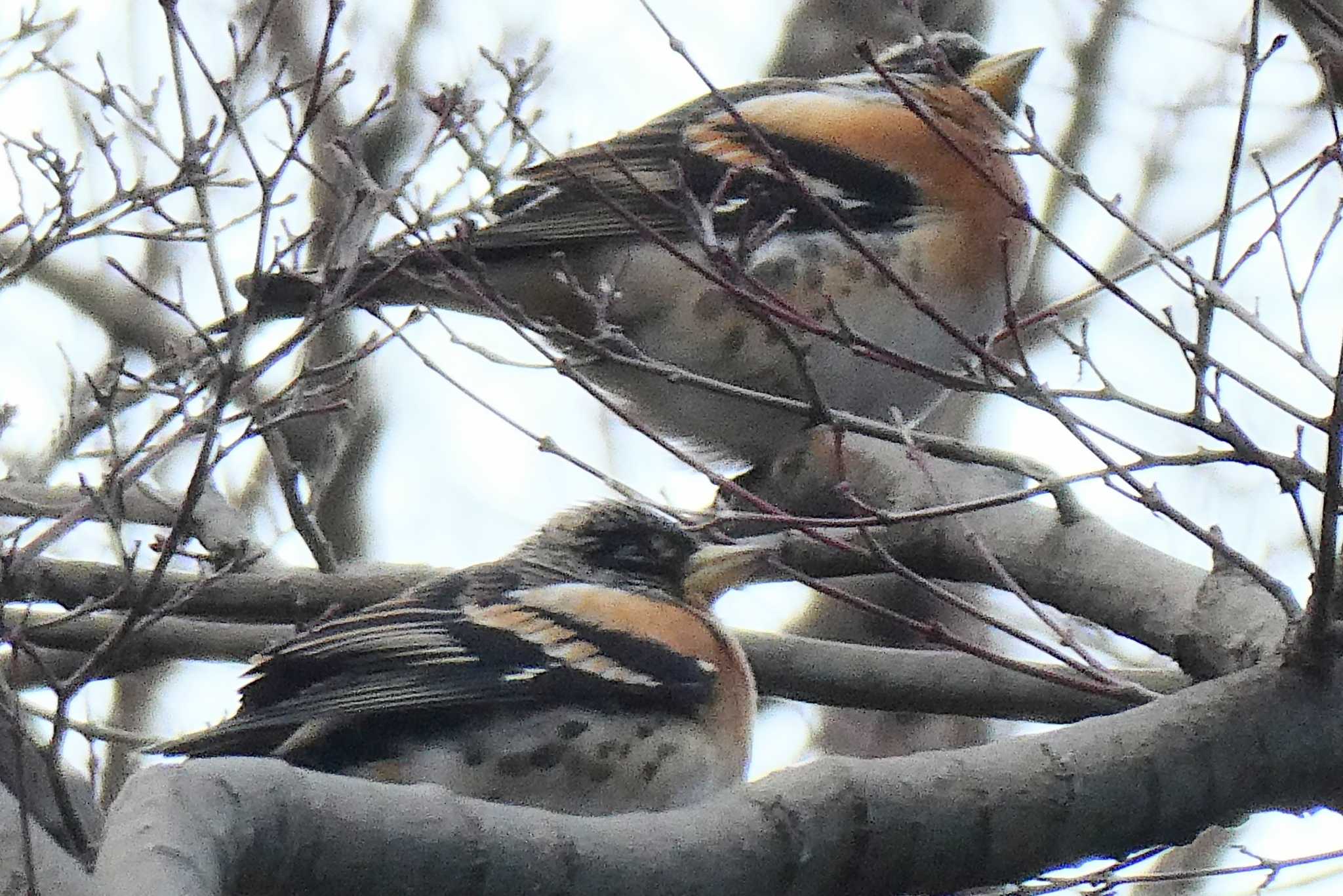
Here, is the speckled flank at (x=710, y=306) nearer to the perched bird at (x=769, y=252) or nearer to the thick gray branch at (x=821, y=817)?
the perched bird at (x=769, y=252)

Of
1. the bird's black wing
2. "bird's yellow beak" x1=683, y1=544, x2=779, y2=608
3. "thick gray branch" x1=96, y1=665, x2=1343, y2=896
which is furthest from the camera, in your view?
"bird's yellow beak" x1=683, y1=544, x2=779, y2=608

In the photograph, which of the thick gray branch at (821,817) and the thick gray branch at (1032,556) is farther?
the thick gray branch at (1032,556)

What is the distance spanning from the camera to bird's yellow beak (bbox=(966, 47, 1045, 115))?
19.7 feet

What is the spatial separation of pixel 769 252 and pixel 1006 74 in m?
1.30

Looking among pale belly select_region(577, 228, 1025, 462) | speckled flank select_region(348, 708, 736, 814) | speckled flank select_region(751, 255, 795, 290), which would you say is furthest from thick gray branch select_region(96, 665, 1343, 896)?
speckled flank select_region(751, 255, 795, 290)

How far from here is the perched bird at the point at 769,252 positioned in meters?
5.24

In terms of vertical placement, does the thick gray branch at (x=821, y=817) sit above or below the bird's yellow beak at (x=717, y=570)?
below

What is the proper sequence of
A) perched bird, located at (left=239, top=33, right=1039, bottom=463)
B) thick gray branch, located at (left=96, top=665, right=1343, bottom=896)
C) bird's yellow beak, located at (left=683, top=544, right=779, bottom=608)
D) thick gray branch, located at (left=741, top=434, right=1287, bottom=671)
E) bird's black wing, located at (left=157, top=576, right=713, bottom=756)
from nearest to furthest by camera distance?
thick gray branch, located at (left=96, top=665, right=1343, bottom=896) < bird's black wing, located at (left=157, top=576, right=713, bottom=756) < thick gray branch, located at (left=741, top=434, right=1287, bottom=671) < bird's yellow beak, located at (left=683, top=544, right=779, bottom=608) < perched bird, located at (left=239, top=33, right=1039, bottom=463)

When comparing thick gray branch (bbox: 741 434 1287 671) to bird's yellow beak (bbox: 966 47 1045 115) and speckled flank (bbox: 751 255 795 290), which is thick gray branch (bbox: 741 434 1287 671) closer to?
speckled flank (bbox: 751 255 795 290)

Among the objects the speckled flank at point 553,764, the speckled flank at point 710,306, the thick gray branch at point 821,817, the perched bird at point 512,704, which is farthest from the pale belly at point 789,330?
the thick gray branch at point 821,817

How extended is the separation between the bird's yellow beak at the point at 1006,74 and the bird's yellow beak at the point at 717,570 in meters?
2.28

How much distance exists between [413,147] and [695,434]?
Result: 3.55 metres

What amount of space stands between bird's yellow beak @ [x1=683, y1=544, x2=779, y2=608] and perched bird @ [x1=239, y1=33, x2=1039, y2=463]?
74cm

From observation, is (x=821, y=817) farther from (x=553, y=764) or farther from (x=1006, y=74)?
(x=1006, y=74)
